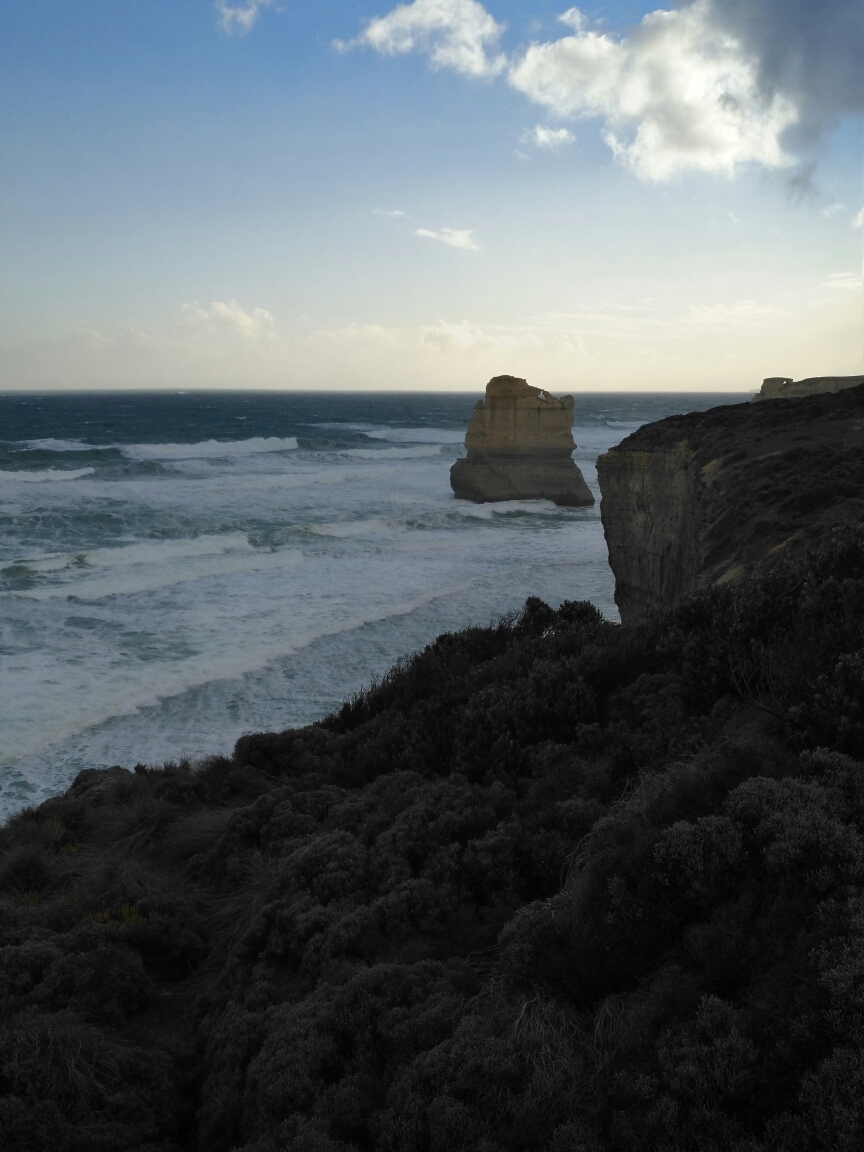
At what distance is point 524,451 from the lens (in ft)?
130

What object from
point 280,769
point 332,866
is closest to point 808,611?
point 332,866

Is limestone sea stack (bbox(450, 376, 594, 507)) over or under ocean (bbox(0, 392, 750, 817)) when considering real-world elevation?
over

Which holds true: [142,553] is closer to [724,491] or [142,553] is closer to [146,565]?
[146,565]

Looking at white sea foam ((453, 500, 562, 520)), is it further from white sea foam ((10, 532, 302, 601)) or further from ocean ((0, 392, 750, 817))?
white sea foam ((10, 532, 302, 601))

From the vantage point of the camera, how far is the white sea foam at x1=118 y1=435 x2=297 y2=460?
185 ft

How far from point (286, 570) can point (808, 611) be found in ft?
62.0

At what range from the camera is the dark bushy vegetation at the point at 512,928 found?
9.00 ft

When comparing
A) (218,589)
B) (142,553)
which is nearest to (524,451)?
(142,553)

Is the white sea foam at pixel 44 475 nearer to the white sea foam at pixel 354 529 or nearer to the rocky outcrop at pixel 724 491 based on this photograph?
the white sea foam at pixel 354 529

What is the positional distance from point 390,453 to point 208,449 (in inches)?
570

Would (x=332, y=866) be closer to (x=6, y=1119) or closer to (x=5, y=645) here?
(x=6, y=1119)

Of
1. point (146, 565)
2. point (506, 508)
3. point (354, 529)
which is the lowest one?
point (146, 565)

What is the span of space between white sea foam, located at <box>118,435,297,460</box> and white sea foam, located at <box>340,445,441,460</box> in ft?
17.7

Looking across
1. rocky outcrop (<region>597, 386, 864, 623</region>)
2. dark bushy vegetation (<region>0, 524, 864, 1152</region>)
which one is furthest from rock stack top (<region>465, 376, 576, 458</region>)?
dark bushy vegetation (<region>0, 524, 864, 1152</region>)
